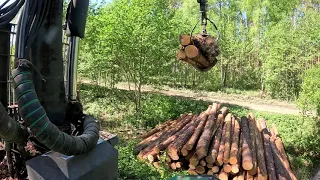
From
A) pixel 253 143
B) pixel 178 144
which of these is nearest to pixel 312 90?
pixel 253 143

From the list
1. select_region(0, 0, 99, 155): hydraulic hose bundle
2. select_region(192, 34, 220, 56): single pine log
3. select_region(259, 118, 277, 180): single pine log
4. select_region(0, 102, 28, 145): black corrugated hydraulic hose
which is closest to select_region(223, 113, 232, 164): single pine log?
select_region(259, 118, 277, 180): single pine log

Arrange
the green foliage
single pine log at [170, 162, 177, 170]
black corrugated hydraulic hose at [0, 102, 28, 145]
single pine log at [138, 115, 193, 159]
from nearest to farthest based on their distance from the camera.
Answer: black corrugated hydraulic hose at [0, 102, 28, 145] → single pine log at [170, 162, 177, 170] → single pine log at [138, 115, 193, 159] → the green foliage

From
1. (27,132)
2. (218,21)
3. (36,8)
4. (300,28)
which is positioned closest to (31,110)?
(27,132)

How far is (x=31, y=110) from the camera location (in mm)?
3172

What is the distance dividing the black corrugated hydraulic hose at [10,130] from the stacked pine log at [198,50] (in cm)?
265

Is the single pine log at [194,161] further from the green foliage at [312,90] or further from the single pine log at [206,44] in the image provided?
the green foliage at [312,90]

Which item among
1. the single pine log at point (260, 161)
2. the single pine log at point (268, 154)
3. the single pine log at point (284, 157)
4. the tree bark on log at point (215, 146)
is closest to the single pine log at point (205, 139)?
the tree bark on log at point (215, 146)

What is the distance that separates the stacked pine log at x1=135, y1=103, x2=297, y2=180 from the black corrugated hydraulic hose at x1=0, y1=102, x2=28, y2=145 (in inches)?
171

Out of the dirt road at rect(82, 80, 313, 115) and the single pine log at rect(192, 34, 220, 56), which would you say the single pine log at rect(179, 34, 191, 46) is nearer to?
the single pine log at rect(192, 34, 220, 56)

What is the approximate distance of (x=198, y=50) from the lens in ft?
16.3

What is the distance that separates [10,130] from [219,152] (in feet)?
17.0

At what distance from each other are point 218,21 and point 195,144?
66.9 feet

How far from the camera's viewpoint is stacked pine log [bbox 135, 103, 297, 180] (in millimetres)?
7039

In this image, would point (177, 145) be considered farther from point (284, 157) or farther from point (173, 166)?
point (284, 157)
